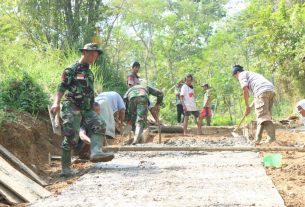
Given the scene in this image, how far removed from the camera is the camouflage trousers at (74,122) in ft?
20.6

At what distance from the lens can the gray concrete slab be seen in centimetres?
416

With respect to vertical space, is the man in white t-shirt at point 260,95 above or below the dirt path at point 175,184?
above

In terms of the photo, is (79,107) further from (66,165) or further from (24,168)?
(24,168)

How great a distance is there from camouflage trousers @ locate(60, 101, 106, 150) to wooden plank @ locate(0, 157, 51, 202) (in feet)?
3.59

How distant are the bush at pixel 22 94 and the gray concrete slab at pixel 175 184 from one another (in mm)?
2155

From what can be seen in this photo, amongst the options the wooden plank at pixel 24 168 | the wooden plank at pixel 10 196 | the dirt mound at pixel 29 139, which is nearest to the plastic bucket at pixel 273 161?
the wooden plank at pixel 24 168

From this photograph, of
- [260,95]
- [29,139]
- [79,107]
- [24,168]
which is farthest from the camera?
[260,95]

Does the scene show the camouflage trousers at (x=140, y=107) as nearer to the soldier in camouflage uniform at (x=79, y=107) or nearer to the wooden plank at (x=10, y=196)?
the soldier in camouflage uniform at (x=79, y=107)

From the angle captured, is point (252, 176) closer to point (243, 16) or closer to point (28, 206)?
point (28, 206)

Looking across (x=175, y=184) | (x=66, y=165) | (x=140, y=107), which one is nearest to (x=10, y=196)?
(x=175, y=184)

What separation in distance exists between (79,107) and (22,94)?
91.5 inches

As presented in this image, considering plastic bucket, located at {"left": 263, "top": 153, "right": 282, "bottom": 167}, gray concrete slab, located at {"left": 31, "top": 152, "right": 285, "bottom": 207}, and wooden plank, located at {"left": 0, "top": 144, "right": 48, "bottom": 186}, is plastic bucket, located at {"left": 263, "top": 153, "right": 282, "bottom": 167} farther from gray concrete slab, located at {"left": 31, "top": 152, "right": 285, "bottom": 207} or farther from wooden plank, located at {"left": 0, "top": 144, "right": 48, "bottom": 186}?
wooden plank, located at {"left": 0, "top": 144, "right": 48, "bottom": 186}

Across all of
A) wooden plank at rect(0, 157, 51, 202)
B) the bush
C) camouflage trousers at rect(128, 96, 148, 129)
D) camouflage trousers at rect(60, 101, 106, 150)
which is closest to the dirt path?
wooden plank at rect(0, 157, 51, 202)

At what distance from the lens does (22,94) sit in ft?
27.6
